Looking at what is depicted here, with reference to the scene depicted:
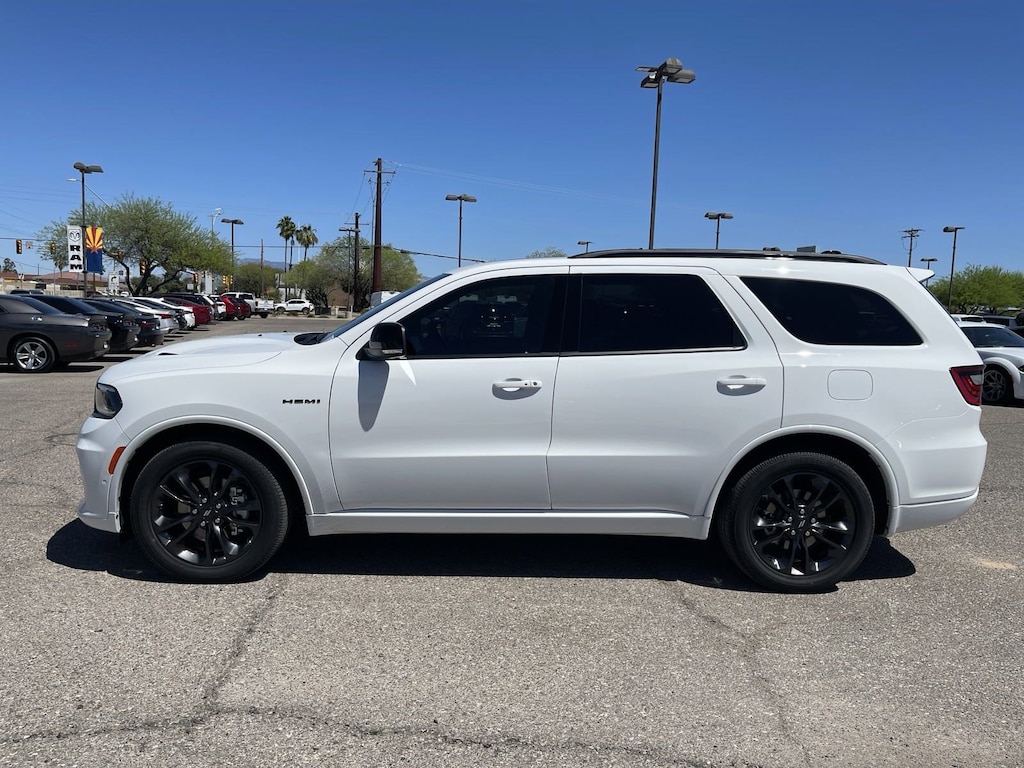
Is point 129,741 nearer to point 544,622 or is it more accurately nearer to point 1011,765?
point 544,622

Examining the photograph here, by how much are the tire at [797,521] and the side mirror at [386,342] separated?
Answer: 1940 mm

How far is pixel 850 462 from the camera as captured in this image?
4301 mm

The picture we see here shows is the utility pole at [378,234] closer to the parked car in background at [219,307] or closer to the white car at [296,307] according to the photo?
the parked car in background at [219,307]

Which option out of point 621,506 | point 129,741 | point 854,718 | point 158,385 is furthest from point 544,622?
point 158,385

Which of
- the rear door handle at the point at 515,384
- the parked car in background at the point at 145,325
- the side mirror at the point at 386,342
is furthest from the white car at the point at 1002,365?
the parked car in background at the point at 145,325

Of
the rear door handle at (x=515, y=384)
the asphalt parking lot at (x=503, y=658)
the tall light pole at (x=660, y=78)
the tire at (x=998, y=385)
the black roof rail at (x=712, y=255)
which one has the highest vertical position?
the tall light pole at (x=660, y=78)

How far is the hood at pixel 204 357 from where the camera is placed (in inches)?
165

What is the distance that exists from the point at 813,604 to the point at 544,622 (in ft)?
4.86

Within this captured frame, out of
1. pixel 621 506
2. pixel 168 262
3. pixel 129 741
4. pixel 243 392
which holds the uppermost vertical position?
pixel 168 262

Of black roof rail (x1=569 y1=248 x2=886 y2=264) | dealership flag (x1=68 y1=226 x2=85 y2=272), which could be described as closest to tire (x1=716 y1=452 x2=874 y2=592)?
black roof rail (x1=569 y1=248 x2=886 y2=264)

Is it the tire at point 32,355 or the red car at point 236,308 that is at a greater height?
the red car at point 236,308

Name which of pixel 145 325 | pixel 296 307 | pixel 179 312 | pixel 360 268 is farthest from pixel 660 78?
pixel 360 268

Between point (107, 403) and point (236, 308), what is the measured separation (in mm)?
49300

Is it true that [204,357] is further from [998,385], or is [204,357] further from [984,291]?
[984,291]
